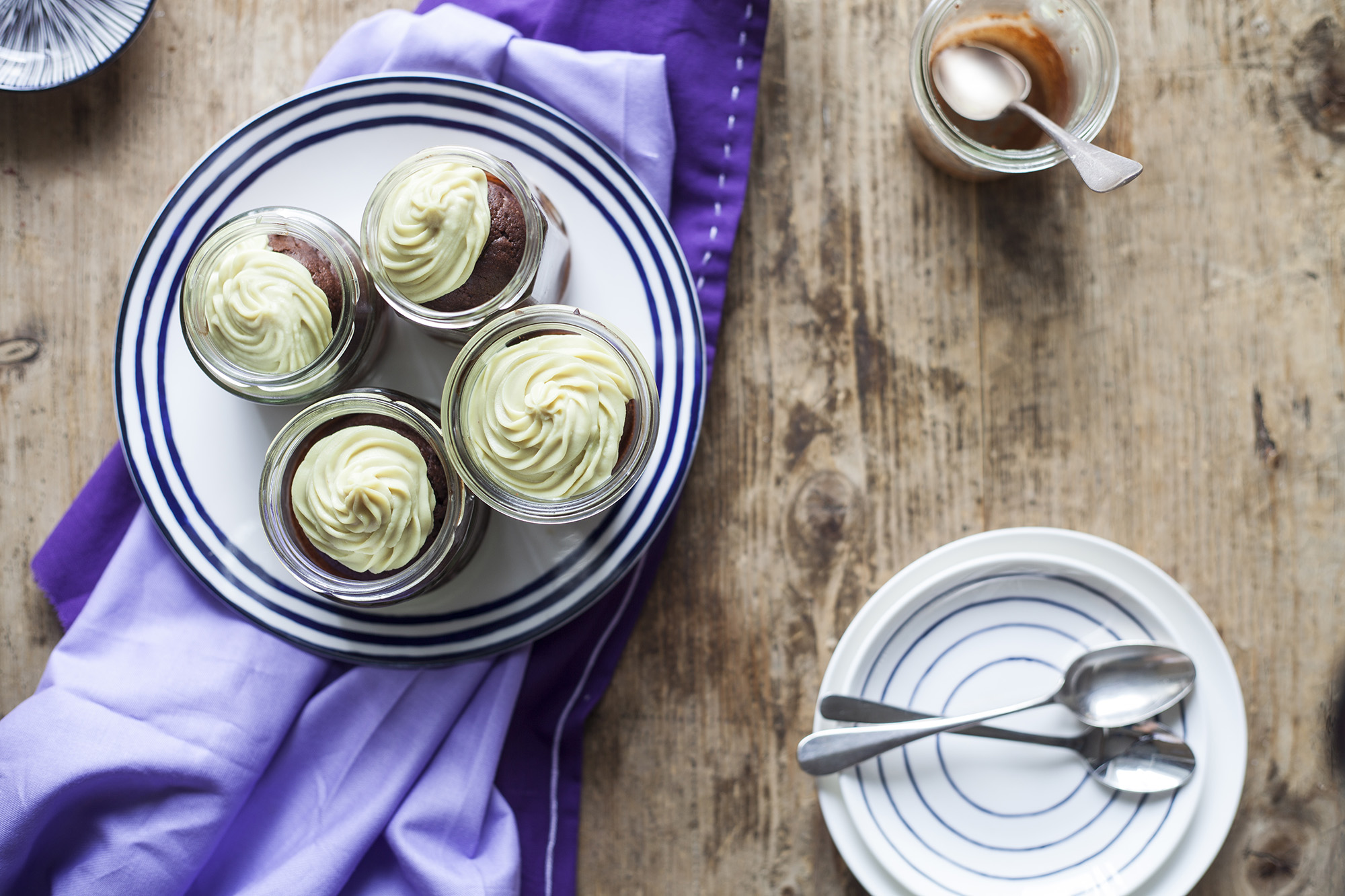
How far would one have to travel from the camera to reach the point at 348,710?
2.57 ft

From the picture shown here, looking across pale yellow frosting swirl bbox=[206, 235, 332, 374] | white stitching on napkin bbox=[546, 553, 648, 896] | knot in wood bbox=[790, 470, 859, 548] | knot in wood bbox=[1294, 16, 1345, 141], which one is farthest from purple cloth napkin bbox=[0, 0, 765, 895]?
knot in wood bbox=[1294, 16, 1345, 141]

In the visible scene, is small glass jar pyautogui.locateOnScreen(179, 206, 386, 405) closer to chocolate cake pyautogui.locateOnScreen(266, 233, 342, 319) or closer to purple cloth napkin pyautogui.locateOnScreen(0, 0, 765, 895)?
chocolate cake pyautogui.locateOnScreen(266, 233, 342, 319)

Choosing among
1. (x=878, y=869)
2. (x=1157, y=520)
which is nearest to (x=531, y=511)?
(x=878, y=869)

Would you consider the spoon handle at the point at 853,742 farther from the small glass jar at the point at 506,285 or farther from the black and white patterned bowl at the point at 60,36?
the black and white patterned bowl at the point at 60,36

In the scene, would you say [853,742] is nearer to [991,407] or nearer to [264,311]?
[991,407]

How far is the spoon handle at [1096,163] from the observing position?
72 cm

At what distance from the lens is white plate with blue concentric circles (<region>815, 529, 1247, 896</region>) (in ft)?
2.58

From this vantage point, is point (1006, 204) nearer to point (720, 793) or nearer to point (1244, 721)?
point (1244, 721)

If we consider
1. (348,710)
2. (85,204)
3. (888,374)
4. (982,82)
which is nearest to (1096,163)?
(982,82)

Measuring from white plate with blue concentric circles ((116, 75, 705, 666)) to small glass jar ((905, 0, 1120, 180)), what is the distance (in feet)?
0.86

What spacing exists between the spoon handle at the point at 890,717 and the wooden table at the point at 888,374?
58 millimetres

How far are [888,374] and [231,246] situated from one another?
571mm

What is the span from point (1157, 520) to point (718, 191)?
527 millimetres

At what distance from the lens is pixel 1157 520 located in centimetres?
85
